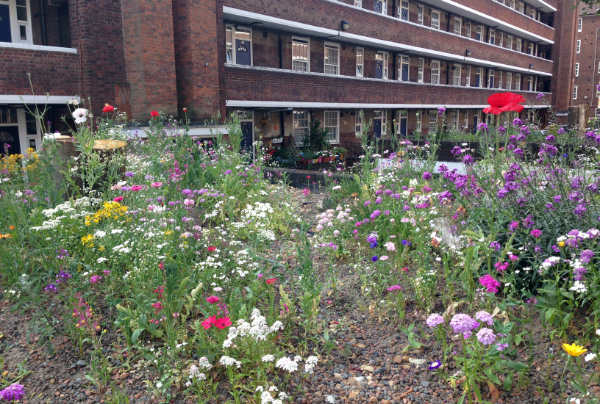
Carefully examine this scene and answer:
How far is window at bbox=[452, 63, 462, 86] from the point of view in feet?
103

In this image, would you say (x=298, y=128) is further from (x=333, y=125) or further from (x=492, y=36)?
(x=492, y=36)

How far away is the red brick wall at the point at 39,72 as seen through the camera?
467 inches

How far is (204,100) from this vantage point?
49.8 ft

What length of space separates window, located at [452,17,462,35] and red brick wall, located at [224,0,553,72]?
3.76 ft

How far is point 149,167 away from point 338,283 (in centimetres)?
350

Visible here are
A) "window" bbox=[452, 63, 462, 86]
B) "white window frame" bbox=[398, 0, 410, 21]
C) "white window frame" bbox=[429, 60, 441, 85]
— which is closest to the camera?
"white window frame" bbox=[398, 0, 410, 21]

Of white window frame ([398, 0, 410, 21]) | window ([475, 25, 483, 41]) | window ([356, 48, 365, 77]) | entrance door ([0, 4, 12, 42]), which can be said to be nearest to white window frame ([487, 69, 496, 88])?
window ([475, 25, 483, 41])

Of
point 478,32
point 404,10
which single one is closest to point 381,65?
point 404,10

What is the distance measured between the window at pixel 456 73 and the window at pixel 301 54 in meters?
15.3

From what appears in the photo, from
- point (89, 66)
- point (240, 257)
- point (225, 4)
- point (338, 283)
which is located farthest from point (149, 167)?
point (225, 4)

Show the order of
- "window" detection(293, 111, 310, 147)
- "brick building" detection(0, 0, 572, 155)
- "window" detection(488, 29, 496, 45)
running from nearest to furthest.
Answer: "brick building" detection(0, 0, 572, 155)
"window" detection(293, 111, 310, 147)
"window" detection(488, 29, 496, 45)

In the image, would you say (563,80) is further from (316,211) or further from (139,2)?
(316,211)

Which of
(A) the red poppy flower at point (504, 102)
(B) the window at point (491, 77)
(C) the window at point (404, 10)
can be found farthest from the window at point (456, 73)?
(A) the red poppy flower at point (504, 102)

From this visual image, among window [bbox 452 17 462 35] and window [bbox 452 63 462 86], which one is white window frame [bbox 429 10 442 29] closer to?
window [bbox 452 17 462 35]
